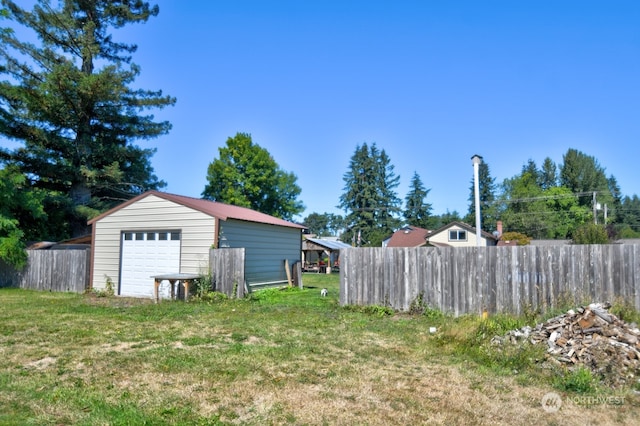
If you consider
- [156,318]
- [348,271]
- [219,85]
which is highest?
[219,85]

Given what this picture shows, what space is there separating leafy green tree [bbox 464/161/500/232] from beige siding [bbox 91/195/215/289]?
52.3 m

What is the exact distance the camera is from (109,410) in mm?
3795

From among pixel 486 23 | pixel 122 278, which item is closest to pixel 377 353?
pixel 486 23

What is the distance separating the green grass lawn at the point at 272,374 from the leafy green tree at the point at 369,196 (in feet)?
157

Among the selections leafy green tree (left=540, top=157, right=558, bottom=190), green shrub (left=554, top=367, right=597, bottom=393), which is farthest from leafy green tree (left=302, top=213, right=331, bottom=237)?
green shrub (left=554, top=367, right=597, bottom=393)

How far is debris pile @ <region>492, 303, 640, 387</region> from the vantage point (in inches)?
190

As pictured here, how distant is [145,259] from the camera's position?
45.5 ft

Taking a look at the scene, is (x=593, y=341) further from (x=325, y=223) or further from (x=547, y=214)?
(x=325, y=223)

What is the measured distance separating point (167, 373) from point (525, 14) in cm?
1160

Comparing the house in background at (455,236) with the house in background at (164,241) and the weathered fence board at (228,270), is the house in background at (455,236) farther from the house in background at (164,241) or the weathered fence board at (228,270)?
the weathered fence board at (228,270)

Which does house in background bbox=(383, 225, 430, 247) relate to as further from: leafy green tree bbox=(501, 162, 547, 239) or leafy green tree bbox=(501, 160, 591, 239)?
leafy green tree bbox=(501, 160, 591, 239)

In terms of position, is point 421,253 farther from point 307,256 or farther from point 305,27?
point 307,256

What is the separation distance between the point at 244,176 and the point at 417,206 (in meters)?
27.6

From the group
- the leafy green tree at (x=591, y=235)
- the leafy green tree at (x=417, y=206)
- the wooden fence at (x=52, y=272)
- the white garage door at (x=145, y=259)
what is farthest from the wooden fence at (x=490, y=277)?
the leafy green tree at (x=417, y=206)
